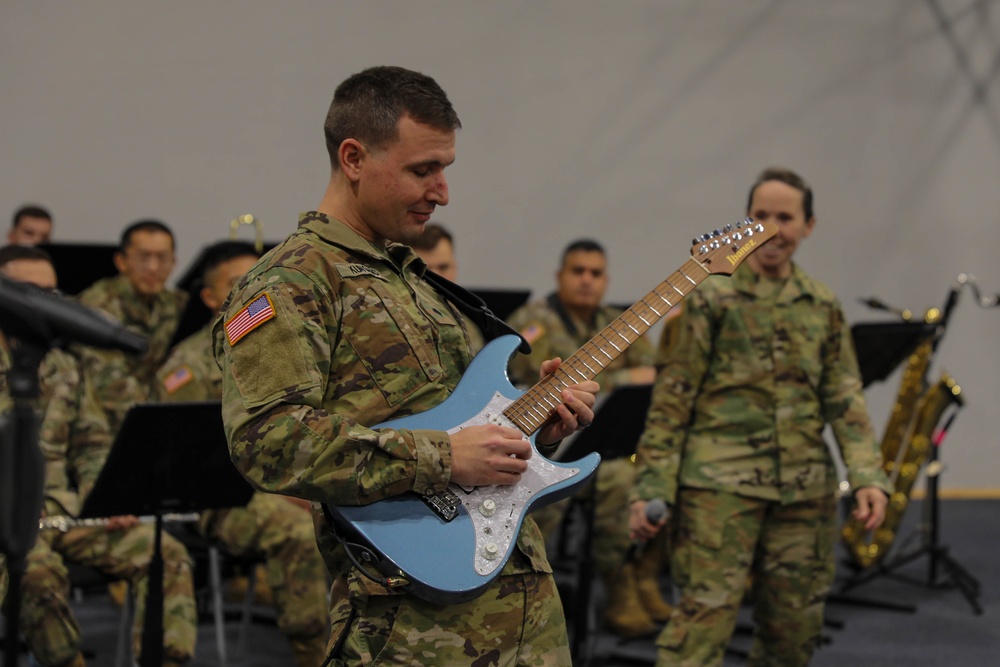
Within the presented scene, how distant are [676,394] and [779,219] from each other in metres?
0.65

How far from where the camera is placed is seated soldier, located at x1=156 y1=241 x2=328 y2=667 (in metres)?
4.53

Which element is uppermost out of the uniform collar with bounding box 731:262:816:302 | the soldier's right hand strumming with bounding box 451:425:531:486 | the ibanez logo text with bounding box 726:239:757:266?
the uniform collar with bounding box 731:262:816:302

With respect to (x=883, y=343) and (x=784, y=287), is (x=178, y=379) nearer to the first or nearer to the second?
(x=784, y=287)

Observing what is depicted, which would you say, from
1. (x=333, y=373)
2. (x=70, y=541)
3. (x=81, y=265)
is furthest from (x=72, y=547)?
(x=333, y=373)

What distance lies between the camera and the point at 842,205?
872 centimetres

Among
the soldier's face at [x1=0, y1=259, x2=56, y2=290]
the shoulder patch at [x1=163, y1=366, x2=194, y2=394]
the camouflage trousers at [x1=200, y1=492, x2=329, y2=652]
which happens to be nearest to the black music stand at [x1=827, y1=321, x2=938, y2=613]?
the camouflage trousers at [x1=200, y1=492, x2=329, y2=652]

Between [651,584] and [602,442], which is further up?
[602,442]

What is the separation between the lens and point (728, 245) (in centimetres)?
272

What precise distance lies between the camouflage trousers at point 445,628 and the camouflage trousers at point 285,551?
2.39m

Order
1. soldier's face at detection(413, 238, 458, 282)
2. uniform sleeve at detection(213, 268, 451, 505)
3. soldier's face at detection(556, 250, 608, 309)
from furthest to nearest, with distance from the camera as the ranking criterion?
1. soldier's face at detection(556, 250, 608, 309)
2. soldier's face at detection(413, 238, 458, 282)
3. uniform sleeve at detection(213, 268, 451, 505)

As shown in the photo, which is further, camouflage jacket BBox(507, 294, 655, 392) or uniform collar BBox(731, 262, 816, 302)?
camouflage jacket BBox(507, 294, 655, 392)

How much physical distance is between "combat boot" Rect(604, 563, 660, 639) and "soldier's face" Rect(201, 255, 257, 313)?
2.15 m

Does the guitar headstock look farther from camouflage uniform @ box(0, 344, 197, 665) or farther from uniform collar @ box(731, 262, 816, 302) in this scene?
camouflage uniform @ box(0, 344, 197, 665)

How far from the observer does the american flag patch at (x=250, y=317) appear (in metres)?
2.04
